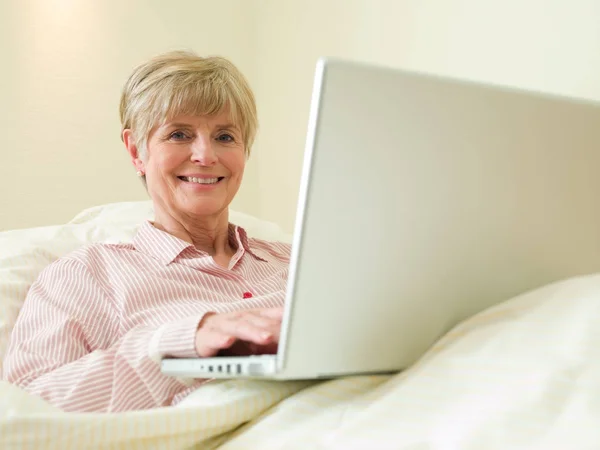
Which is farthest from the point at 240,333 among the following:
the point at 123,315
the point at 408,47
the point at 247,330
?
the point at 408,47

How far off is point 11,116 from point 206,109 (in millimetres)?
913

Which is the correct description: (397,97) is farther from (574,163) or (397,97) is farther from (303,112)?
(303,112)

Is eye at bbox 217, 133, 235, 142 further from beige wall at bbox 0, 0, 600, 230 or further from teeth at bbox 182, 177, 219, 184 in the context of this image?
beige wall at bbox 0, 0, 600, 230

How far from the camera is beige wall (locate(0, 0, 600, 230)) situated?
166 cm

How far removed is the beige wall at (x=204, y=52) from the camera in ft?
5.44

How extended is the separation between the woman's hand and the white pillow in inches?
22.3

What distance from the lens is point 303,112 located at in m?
2.28

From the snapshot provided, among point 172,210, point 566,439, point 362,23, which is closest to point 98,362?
point 172,210

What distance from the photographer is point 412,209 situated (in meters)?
0.71

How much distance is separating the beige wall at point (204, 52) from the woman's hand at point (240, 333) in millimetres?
947

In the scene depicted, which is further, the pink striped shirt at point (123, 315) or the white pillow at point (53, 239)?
the white pillow at point (53, 239)

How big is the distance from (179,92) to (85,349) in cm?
52

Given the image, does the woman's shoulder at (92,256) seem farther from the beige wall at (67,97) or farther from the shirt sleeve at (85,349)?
the beige wall at (67,97)

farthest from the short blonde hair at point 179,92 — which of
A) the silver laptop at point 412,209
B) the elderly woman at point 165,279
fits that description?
the silver laptop at point 412,209
